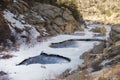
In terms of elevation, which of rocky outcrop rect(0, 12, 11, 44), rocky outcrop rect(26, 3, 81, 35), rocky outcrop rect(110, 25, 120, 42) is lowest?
rocky outcrop rect(26, 3, 81, 35)

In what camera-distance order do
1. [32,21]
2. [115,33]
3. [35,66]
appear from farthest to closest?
[32,21] → [115,33] → [35,66]

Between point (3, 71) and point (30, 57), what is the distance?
Result: 17.2 feet

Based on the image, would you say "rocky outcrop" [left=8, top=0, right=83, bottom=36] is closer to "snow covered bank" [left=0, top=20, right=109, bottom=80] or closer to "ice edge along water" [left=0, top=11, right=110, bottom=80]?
"ice edge along water" [left=0, top=11, right=110, bottom=80]

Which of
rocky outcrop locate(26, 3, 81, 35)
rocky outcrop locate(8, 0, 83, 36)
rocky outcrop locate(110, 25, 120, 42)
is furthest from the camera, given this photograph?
rocky outcrop locate(26, 3, 81, 35)

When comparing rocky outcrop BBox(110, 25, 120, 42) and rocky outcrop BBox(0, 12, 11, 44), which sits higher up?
rocky outcrop BBox(110, 25, 120, 42)

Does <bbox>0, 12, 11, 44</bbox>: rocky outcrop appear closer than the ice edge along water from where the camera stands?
No

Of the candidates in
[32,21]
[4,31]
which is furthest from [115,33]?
[32,21]

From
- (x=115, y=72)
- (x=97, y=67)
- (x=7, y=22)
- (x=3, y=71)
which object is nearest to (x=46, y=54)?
(x=3, y=71)

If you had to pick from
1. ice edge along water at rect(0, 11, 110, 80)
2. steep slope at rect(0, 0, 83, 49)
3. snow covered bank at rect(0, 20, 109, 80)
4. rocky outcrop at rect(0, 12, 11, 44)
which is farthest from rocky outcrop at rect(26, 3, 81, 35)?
snow covered bank at rect(0, 20, 109, 80)

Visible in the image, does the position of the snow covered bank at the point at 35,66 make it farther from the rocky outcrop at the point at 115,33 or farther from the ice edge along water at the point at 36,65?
the rocky outcrop at the point at 115,33

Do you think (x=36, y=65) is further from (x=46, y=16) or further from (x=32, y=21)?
(x=46, y=16)

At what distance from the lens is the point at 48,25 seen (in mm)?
46406

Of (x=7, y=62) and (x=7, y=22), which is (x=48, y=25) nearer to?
(x=7, y=22)

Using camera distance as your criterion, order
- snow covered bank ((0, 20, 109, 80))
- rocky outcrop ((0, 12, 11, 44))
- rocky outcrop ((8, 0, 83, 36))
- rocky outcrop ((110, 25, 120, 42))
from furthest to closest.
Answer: rocky outcrop ((8, 0, 83, 36)) → rocky outcrop ((0, 12, 11, 44)) → rocky outcrop ((110, 25, 120, 42)) → snow covered bank ((0, 20, 109, 80))
